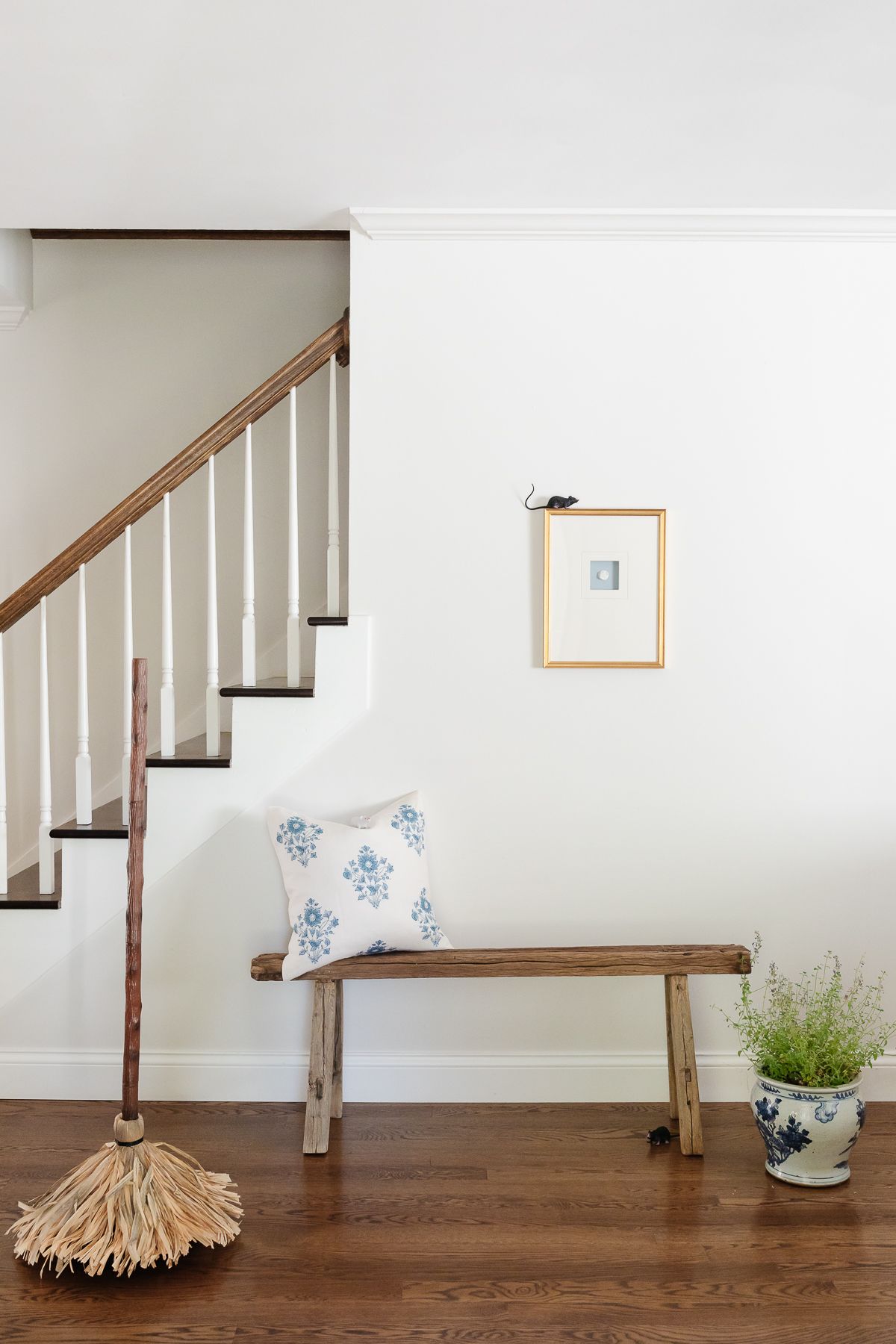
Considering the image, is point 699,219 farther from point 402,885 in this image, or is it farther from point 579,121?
point 402,885

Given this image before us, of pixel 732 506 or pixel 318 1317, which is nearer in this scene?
pixel 318 1317

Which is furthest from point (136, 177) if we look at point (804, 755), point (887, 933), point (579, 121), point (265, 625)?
point (887, 933)

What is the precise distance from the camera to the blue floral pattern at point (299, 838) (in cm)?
277

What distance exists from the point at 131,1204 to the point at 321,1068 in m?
0.62

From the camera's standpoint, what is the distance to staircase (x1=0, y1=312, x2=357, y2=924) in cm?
290

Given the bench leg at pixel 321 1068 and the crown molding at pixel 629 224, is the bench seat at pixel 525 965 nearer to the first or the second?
the bench leg at pixel 321 1068

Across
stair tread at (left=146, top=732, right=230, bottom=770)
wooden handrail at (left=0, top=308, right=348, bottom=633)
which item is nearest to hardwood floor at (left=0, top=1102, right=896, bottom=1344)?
stair tread at (left=146, top=732, right=230, bottom=770)

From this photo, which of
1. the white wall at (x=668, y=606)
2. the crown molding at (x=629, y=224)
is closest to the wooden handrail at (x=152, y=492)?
the white wall at (x=668, y=606)

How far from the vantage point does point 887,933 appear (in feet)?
9.81

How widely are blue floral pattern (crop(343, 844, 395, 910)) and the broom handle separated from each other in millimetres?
611

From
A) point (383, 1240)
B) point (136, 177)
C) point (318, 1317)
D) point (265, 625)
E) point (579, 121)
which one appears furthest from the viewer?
point (265, 625)

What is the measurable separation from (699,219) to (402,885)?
6.62ft

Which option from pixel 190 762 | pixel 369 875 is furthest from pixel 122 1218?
pixel 190 762

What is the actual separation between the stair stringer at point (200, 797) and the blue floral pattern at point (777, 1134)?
4.81 feet
